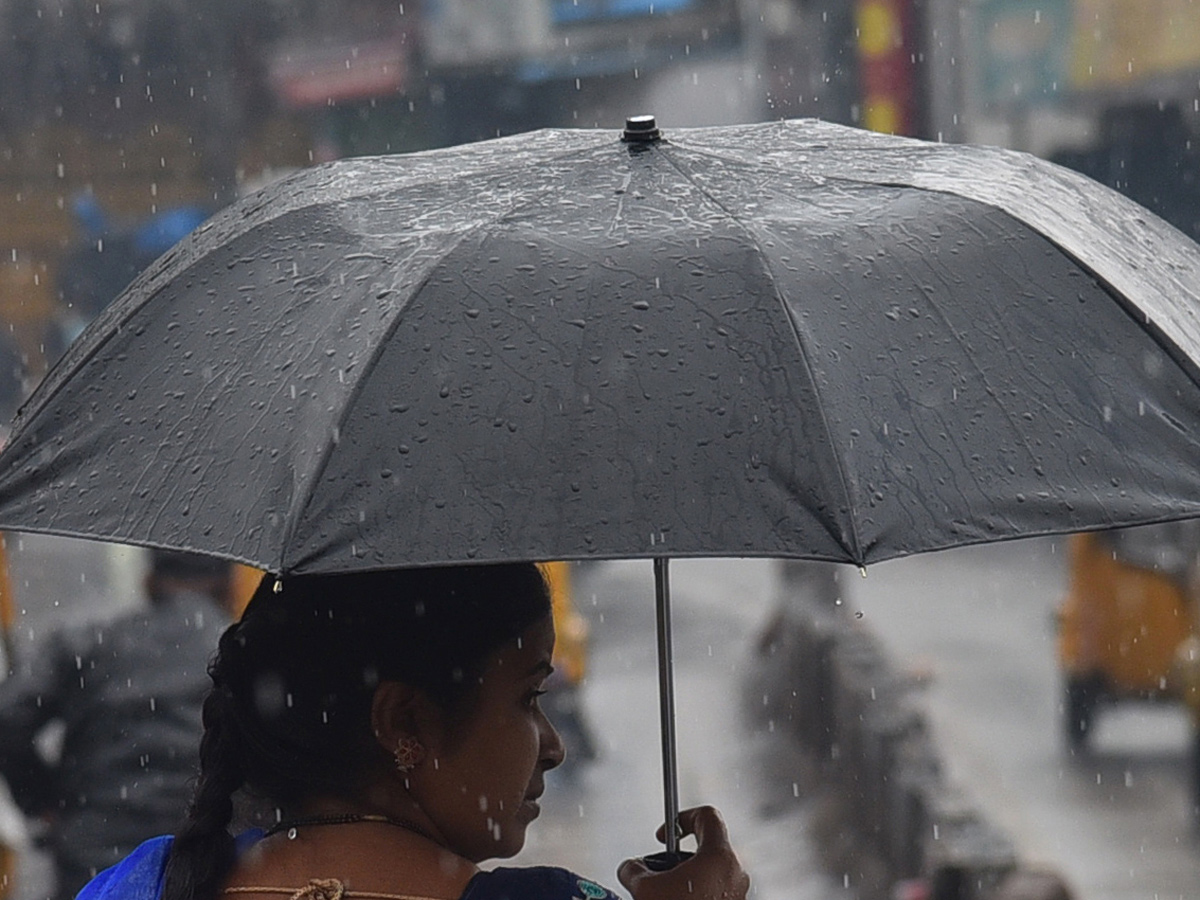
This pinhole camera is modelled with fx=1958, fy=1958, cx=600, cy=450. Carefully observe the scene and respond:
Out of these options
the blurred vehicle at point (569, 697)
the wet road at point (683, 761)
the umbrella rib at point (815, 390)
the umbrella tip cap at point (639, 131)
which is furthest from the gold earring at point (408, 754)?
the blurred vehicle at point (569, 697)

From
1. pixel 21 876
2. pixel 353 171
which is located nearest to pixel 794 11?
pixel 21 876

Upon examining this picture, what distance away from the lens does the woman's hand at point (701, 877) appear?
2186 millimetres

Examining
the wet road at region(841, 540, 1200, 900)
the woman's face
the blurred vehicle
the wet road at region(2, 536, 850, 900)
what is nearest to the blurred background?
the wet road at region(2, 536, 850, 900)

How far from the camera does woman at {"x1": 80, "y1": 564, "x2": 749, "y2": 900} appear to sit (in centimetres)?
200

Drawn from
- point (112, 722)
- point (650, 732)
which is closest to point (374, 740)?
point (112, 722)

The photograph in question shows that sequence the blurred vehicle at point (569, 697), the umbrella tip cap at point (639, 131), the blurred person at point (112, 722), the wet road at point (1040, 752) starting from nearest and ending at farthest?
the umbrella tip cap at point (639, 131), the blurred person at point (112, 722), the wet road at point (1040, 752), the blurred vehicle at point (569, 697)

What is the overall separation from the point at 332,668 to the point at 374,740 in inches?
3.4

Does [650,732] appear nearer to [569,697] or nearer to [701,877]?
[569,697]

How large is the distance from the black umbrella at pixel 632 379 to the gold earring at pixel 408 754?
24cm

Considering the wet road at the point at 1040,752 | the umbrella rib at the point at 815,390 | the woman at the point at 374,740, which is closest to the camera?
the umbrella rib at the point at 815,390

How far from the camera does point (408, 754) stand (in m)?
2.03

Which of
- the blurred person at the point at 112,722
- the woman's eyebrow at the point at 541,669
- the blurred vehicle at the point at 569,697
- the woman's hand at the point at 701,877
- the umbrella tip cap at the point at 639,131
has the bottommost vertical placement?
the blurred vehicle at the point at 569,697

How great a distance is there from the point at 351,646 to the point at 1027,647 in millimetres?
10473

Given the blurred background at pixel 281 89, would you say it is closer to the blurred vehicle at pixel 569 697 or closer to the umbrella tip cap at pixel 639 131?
the blurred vehicle at pixel 569 697
